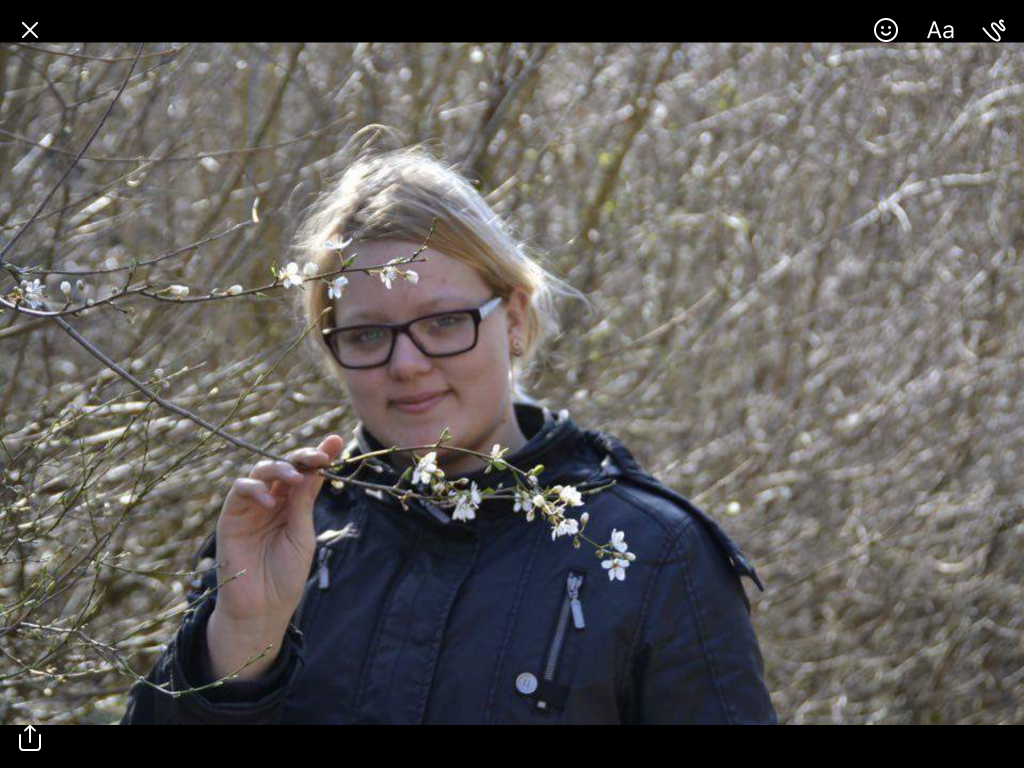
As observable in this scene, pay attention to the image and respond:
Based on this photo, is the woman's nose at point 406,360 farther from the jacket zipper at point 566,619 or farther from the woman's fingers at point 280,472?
the jacket zipper at point 566,619

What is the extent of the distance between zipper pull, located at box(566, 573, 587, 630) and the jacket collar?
191 mm

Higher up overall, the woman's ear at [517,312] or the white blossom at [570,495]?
the woman's ear at [517,312]

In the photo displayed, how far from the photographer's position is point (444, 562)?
7.03 feet

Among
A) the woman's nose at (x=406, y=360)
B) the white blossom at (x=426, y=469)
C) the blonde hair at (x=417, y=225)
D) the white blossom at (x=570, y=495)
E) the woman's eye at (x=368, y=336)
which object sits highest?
the blonde hair at (x=417, y=225)

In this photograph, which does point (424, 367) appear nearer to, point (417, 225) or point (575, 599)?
point (417, 225)

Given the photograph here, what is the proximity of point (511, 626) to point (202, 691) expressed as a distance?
1.71ft

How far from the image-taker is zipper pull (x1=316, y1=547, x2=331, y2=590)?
221cm

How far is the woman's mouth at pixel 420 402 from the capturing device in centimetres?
220

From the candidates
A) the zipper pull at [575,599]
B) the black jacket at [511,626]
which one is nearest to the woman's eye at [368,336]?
the black jacket at [511,626]

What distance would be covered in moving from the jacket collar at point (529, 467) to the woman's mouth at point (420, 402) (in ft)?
0.35
